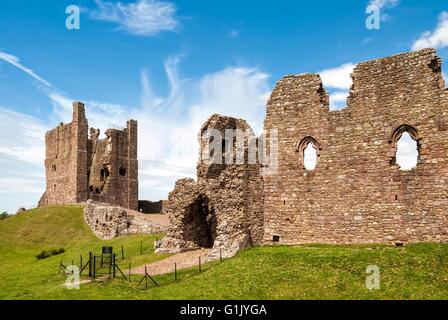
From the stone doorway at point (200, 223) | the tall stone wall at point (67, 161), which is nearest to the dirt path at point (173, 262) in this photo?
the stone doorway at point (200, 223)

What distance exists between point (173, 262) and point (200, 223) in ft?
19.0

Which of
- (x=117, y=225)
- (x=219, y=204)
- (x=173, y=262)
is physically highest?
(x=219, y=204)

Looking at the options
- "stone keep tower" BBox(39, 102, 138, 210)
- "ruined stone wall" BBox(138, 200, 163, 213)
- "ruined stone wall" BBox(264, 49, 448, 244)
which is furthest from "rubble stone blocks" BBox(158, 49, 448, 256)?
"ruined stone wall" BBox(138, 200, 163, 213)

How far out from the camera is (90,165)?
245 ft

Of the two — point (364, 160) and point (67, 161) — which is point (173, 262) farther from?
point (67, 161)

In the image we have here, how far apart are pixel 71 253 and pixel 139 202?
→ 41438 mm

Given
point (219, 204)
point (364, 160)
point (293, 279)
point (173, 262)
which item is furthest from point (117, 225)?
point (293, 279)

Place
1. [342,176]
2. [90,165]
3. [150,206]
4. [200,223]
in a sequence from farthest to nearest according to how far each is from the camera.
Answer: [150,206] < [90,165] < [200,223] < [342,176]

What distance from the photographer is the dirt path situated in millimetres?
26734

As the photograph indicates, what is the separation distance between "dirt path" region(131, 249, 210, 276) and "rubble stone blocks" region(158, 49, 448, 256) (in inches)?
54.2

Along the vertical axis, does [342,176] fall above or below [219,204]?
above

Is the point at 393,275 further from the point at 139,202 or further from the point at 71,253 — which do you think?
the point at 139,202

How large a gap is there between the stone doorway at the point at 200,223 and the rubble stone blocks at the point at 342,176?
125 mm
